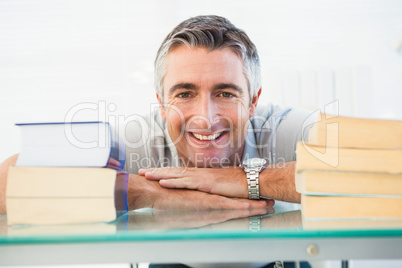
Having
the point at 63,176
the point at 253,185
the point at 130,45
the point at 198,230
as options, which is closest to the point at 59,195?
the point at 63,176

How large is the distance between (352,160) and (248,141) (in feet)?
3.34

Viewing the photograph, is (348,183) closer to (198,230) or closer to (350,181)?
(350,181)

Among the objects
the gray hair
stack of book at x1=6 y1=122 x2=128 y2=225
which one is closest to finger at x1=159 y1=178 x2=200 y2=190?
stack of book at x1=6 y1=122 x2=128 y2=225

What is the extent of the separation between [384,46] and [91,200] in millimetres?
3447

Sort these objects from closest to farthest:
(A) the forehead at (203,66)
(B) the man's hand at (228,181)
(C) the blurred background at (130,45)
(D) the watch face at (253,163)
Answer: (B) the man's hand at (228,181)
(D) the watch face at (253,163)
(A) the forehead at (203,66)
(C) the blurred background at (130,45)

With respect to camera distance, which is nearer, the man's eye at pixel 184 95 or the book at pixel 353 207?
the book at pixel 353 207

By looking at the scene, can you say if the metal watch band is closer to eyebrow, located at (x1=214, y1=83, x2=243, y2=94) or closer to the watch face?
the watch face

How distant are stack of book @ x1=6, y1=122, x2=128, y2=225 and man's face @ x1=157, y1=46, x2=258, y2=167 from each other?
2.47ft

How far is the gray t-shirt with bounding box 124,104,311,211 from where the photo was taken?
4.99 feet

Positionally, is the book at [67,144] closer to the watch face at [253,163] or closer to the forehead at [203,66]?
the watch face at [253,163]

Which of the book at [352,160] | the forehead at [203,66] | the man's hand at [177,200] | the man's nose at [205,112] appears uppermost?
the forehead at [203,66]

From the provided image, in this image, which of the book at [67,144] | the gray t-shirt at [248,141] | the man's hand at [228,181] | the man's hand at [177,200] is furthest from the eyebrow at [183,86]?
the book at [67,144]

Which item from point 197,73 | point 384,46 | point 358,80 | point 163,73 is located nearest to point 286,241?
point 197,73

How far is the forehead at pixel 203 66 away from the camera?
1.29 m
